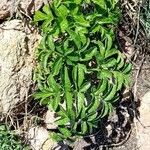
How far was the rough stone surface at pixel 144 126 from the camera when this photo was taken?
2.64 metres

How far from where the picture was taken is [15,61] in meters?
2.53

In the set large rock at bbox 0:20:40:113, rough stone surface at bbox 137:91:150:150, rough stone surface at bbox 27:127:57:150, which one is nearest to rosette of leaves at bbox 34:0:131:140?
large rock at bbox 0:20:40:113

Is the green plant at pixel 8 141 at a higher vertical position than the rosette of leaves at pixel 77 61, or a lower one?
lower

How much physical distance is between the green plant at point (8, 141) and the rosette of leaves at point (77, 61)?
0.32 meters

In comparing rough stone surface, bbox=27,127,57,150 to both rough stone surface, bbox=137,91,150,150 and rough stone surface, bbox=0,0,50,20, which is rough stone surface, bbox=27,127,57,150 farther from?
rough stone surface, bbox=0,0,50,20

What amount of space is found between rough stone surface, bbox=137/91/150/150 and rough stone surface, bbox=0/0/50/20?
0.80 metres

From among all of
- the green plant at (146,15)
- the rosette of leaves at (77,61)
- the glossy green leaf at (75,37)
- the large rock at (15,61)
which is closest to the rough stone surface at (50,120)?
the large rock at (15,61)

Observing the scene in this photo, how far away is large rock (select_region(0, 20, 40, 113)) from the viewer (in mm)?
2512

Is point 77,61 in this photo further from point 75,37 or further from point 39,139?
point 39,139

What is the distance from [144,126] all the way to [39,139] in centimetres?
59

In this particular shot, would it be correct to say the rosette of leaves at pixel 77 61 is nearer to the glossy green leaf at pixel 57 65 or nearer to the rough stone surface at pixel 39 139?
the glossy green leaf at pixel 57 65

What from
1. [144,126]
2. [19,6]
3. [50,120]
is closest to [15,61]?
[19,6]

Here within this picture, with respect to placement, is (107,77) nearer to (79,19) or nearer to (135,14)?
(79,19)

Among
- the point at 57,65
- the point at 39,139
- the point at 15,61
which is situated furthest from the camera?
the point at 39,139
